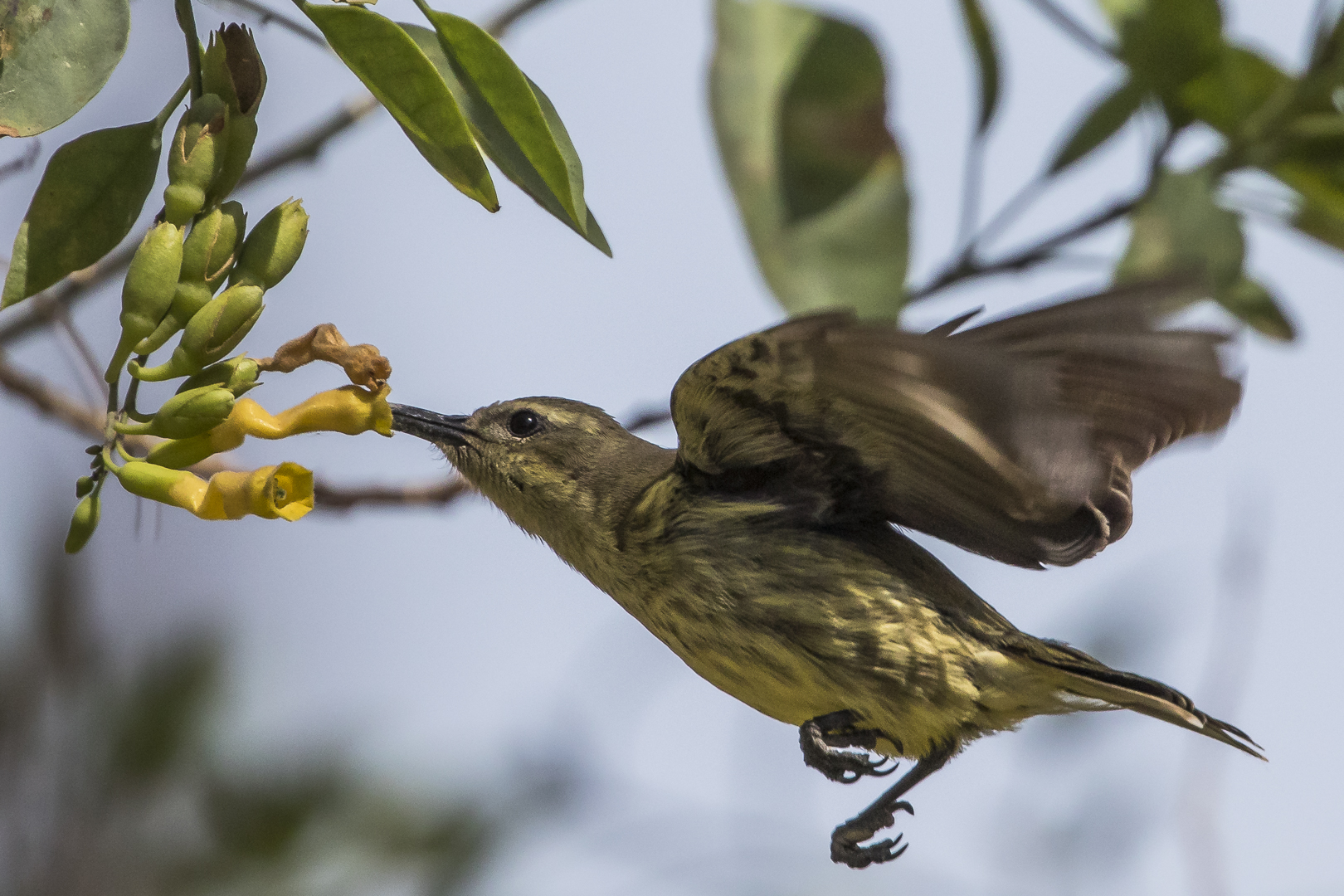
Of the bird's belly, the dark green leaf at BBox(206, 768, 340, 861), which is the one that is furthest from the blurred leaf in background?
the bird's belly

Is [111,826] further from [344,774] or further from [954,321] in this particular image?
[954,321]

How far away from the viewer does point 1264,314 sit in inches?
86.3

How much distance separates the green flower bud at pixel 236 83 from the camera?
143 cm

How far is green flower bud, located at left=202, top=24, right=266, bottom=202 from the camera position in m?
1.43

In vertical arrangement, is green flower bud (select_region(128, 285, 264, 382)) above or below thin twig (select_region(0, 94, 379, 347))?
below

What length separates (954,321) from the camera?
186 cm

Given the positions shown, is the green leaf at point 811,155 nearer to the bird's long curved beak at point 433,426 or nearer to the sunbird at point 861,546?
the sunbird at point 861,546

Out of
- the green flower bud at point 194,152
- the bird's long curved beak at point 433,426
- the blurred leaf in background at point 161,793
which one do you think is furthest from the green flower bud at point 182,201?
the blurred leaf in background at point 161,793

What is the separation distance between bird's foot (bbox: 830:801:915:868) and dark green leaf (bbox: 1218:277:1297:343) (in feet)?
3.29

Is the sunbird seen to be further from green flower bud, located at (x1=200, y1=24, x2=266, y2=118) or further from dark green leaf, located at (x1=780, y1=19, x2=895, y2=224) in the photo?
green flower bud, located at (x1=200, y1=24, x2=266, y2=118)

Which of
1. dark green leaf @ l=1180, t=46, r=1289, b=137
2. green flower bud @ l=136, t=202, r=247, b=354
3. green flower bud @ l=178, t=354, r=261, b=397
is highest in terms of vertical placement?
dark green leaf @ l=1180, t=46, r=1289, b=137

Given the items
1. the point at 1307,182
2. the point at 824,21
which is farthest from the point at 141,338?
the point at 1307,182

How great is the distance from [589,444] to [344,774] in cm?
94

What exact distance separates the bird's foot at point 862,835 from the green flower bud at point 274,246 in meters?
1.52
